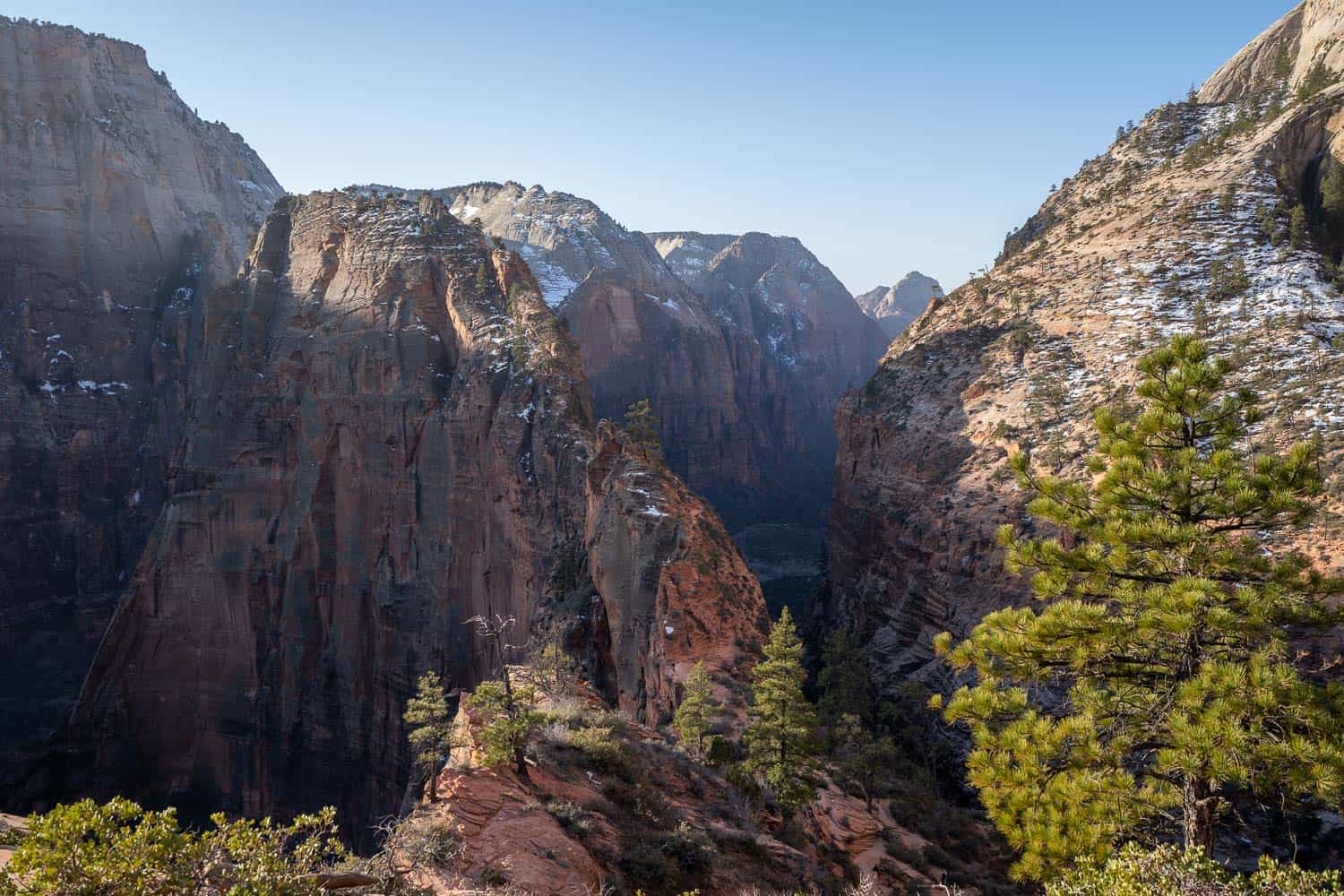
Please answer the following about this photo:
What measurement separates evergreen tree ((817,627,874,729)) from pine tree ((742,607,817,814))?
44.6ft

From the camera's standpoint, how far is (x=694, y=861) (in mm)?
13727

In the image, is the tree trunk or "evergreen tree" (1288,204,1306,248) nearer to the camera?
the tree trunk

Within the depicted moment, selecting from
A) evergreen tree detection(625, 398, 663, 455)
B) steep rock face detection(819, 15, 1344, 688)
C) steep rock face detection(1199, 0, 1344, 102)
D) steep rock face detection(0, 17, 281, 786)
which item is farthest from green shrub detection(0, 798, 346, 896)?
steep rock face detection(0, 17, 281, 786)

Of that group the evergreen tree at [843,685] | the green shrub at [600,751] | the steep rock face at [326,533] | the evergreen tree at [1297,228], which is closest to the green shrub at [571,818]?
the green shrub at [600,751]

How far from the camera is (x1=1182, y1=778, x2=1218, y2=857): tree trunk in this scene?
8531 mm

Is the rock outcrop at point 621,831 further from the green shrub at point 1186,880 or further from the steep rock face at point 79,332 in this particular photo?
the steep rock face at point 79,332

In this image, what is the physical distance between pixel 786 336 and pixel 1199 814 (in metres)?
160

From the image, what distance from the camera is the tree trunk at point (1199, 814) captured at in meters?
8.53

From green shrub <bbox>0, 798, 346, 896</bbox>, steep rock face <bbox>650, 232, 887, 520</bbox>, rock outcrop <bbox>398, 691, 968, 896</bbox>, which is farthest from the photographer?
steep rock face <bbox>650, 232, 887, 520</bbox>

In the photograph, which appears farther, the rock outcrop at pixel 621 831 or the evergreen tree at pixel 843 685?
the evergreen tree at pixel 843 685

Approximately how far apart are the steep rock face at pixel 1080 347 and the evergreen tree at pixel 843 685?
3.36m

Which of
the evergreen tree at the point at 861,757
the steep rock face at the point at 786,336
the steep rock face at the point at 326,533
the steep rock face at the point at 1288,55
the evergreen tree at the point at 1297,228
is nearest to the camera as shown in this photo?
the evergreen tree at the point at 861,757

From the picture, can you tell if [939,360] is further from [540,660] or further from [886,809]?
[540,660]

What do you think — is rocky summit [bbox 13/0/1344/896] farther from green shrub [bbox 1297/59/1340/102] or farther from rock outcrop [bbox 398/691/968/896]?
green shrub [bbox 1297/59/1340/102]
